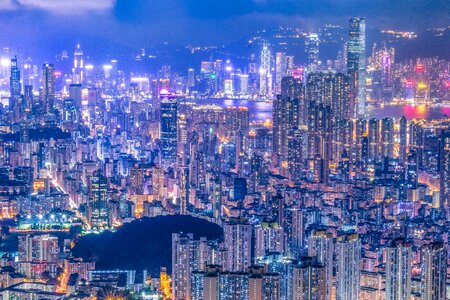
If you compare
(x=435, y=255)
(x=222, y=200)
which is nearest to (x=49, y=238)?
(x=222, y=200)

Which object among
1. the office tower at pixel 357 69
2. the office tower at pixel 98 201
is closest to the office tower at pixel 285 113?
the office tower at pixel 357 69

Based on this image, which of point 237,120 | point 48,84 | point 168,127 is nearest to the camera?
point 168,127

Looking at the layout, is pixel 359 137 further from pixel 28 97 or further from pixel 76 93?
pixel 76 93

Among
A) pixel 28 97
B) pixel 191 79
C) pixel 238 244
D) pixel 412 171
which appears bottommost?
pixel 238 244

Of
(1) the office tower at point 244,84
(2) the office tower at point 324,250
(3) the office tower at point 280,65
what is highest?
(3) the office tower at point 280,65

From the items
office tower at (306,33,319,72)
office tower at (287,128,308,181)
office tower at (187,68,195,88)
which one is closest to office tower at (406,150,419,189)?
office tower at (287,128,308,181)

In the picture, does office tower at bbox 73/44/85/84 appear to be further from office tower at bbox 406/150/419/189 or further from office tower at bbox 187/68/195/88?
office tower at bbox 406/150/419/189

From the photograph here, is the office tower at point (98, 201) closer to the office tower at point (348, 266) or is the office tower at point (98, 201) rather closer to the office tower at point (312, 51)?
the office tower at point (348, 266)

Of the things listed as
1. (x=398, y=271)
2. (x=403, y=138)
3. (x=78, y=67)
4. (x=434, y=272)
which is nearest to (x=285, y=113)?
(x=403, y=138)
